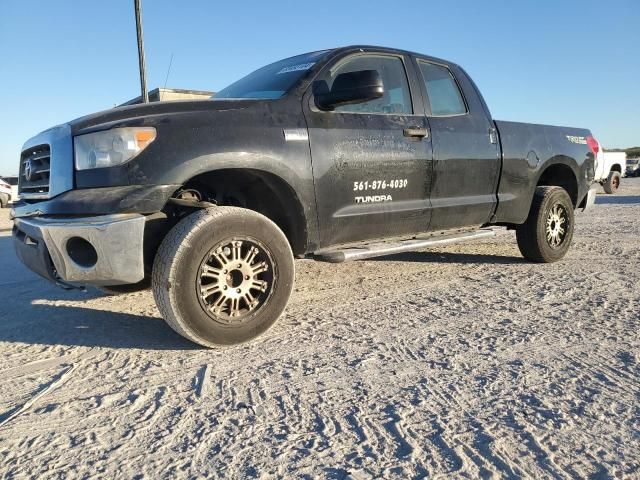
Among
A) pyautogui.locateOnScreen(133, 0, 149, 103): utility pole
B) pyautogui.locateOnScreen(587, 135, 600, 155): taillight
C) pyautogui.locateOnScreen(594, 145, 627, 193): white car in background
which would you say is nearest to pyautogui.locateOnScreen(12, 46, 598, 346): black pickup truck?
pyautogui.locateOnScreen(587, 135, 600, 155): taillight

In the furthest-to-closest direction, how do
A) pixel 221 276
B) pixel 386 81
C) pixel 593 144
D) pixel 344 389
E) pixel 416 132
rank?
pixel 593 144 < pixel 386 81 < pixel 416 132 < pixel 221 276 < pixel 344 389

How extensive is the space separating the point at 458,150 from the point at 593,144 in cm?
246

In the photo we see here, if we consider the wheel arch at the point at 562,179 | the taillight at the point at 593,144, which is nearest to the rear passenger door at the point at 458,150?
the wheel arch at the point at 562,179

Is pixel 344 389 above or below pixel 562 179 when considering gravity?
below

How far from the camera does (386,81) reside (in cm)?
398

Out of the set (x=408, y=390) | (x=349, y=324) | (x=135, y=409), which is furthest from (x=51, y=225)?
(x=408, y=390)

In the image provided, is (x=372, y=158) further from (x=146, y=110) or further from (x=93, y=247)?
(x=93, y=247)

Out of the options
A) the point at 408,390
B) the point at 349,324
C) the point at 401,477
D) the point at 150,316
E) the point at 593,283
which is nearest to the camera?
the point at 401,477

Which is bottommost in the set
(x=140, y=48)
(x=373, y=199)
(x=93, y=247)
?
(x=93, y=247)

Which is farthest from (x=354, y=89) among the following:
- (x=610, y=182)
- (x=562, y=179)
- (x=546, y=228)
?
(x=610, y=182)

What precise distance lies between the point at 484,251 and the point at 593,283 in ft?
6.18

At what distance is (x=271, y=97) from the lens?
→ 10.9 ft

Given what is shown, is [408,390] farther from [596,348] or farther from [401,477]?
[596,348]

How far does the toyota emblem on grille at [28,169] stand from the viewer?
313 cm
